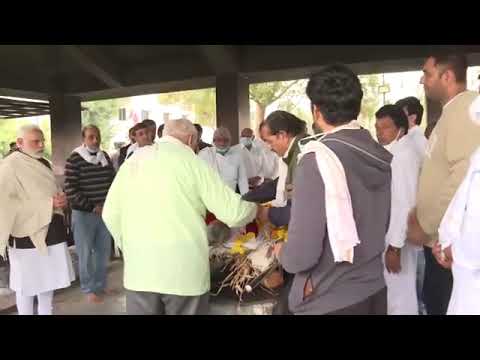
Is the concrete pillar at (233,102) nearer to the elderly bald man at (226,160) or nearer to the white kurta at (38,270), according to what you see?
the elderly bald man at (226,160)

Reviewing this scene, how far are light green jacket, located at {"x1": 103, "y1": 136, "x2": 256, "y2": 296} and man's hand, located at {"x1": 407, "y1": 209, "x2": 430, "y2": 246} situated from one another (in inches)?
37.4

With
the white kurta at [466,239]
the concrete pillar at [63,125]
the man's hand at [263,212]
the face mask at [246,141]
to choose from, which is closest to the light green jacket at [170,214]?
the man's hand at [263,212]

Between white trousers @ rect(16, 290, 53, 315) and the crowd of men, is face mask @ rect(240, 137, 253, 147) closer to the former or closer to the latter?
the crowd of men

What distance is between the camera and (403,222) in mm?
2662

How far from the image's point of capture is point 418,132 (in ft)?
9.74

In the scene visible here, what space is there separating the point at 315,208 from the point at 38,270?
2.48 metres

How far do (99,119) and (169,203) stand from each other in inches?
848

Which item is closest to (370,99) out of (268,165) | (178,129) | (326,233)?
(268,165)

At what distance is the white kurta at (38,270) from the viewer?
3.17 m

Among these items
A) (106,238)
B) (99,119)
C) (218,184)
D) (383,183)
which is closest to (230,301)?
(218,184)

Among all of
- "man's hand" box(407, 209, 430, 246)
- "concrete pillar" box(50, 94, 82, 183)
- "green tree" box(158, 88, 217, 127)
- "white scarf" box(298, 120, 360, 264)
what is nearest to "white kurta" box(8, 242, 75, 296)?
Answer: "man's hand" box(407, 209, 430, 246)

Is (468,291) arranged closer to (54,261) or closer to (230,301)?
(230,301)

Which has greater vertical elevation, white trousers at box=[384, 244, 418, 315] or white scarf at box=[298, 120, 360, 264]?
white scarf at box=[298, 120, 360, 264]

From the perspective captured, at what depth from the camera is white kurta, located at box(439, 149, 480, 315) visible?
59.0 inches
